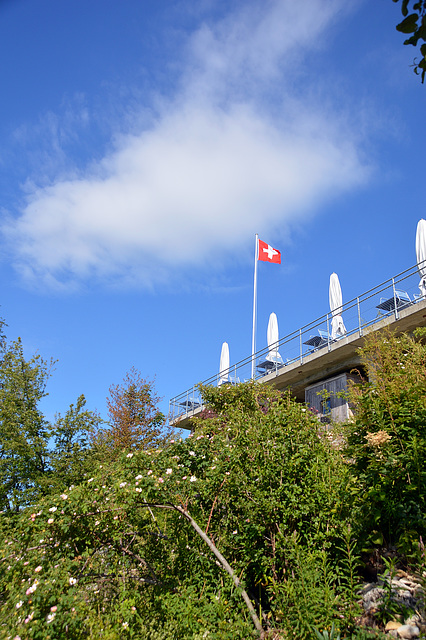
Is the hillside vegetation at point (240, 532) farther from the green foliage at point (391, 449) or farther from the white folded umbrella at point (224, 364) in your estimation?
the white folded umbrella at point (224, 364)

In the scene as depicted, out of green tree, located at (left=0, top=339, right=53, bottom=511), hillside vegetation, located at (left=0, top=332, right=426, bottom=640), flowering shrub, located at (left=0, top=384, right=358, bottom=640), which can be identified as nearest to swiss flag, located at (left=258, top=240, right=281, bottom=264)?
green tree, located at (left=0, top=339, right=53, bottom=511)

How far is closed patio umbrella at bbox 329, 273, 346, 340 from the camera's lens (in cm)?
1462

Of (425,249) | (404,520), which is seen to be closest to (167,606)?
(404,520)

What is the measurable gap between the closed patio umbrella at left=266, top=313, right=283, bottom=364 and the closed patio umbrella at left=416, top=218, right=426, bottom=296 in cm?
629

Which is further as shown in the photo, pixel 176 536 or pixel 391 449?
pixel 176 536

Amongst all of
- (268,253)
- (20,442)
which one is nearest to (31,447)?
(20,442)

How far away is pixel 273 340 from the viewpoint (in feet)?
66.0

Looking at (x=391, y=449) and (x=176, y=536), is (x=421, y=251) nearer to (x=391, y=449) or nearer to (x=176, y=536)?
(x=391, y=449)

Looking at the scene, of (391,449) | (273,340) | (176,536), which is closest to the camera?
(391,449)

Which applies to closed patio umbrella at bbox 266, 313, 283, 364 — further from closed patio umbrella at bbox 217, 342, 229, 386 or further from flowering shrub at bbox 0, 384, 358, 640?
flowering shrub at bbox 0, 384, 358, 640

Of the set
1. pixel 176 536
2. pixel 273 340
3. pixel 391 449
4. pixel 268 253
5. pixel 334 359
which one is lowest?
pixel 176 536

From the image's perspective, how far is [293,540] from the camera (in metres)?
3.98

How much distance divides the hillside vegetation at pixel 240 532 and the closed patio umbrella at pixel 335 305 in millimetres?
9407

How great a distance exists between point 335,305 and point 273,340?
4.21 m
